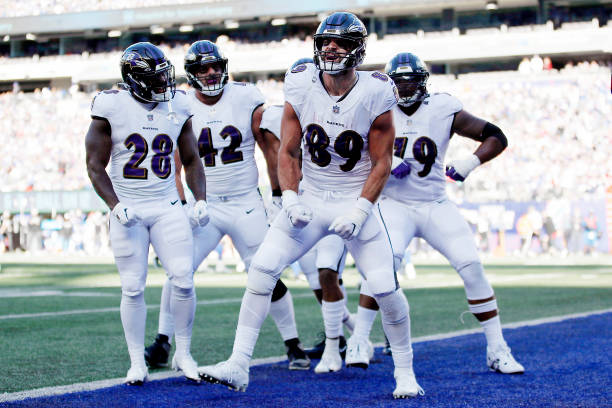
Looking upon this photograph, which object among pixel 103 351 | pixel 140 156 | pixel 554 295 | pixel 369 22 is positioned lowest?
pixel 554 295

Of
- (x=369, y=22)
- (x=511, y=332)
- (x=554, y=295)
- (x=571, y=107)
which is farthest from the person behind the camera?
(x=369, y=22)

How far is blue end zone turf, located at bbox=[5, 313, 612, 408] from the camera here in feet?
14.4

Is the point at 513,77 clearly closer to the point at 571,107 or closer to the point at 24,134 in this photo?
the point at 571,107

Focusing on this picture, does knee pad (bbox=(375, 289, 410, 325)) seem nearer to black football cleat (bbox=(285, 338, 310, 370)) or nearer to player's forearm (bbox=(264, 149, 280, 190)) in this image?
black football cleat (bbox=(285, 338, 310, 370))

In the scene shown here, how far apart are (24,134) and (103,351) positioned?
1170 inches

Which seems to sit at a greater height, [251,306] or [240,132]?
[240,132]

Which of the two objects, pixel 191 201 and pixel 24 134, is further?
pixel 24 134

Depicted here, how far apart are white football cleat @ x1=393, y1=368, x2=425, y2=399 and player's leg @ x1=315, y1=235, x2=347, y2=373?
38.9 inches

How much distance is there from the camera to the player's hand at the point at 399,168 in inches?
228

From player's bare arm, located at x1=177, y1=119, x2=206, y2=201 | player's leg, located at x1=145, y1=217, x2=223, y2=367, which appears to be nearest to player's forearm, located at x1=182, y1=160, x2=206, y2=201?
player's bare arm, located at x1=177, y1=119, x2=206, y2=201

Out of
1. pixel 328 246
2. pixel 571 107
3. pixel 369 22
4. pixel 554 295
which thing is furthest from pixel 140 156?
pixel 369 22

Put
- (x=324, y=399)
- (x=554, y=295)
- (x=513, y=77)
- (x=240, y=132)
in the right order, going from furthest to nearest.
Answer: (x=513, y=77)
(x=554, y=295)
(x=240, y=132)
(x=324, y=399)

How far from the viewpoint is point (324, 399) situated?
14.8 feet

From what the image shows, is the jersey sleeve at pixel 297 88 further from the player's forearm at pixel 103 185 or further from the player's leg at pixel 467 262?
the player's leg at pixel 467 262
